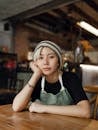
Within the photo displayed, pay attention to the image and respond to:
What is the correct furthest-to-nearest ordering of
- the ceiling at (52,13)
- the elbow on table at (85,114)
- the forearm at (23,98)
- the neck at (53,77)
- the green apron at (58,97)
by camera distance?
the ceiling at (52,13) → the neck at (53,77) → the green apron at (58,97) → the forearm at (23,98) → the elbow on table at (85,114)

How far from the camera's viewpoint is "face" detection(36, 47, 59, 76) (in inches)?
84.1

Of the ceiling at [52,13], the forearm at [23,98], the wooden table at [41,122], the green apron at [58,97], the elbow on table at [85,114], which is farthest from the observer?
the ceiling at [52,13]

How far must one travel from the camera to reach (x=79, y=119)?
5.57 feet

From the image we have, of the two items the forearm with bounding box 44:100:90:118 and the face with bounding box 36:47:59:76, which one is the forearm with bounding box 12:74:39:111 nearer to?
the face with bounding box 36:47:59:76

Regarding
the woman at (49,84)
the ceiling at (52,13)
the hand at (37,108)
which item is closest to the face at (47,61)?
the woman at (49,84)

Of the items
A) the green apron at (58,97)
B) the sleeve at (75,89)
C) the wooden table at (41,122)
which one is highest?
the sleeve at (75,89)

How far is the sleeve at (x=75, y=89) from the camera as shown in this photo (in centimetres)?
202

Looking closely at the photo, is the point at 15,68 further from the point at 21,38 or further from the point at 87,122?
the point at 87,122

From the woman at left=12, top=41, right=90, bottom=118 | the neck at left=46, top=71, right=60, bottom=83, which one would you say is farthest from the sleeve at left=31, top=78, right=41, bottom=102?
the neck at left=46, top=71, right=60, bottom=83

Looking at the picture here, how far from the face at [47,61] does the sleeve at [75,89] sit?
168mm

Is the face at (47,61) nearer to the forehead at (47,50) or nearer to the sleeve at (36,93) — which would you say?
the forehead at (47,50)

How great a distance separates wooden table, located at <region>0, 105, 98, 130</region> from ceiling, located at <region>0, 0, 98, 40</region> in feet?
12.6

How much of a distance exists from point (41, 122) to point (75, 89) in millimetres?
592

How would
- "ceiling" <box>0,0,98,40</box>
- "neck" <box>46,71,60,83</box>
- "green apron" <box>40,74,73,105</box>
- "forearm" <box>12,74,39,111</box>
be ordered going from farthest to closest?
"ceiling" <box>0,0,98,40</box> < "neck" <box>46,71,60,83</box> < "green apron" <box>40,74,73,105</box> < "forearm" <box>12,74,39,111</box>
